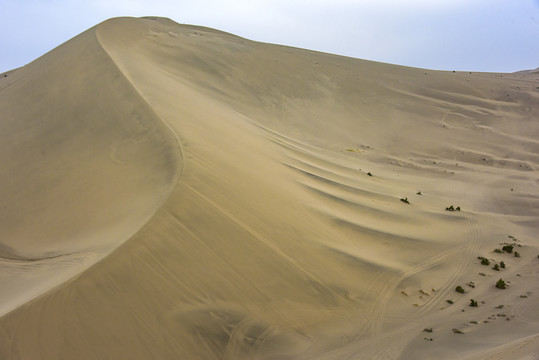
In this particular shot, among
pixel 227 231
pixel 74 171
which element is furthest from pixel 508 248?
pixel 74 171

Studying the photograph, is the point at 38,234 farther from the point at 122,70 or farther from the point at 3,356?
the point at 122,70

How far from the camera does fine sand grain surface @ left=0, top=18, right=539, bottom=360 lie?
6.82 m

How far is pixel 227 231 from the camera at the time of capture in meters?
8.52

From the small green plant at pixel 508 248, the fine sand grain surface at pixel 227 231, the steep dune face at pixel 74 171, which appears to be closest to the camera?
the fine sand grain surface at pixel 227 231

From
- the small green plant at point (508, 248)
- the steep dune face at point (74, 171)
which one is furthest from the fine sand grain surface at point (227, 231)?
the small green plant at point (508, 248)

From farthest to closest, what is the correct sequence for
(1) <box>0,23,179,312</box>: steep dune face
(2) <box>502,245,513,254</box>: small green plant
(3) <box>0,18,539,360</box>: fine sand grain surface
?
(2) <box>502,245,513,254</box>: small green plant < (1) <box>0,23,179,312</box>: steep dune face < (3) <box>0,18,539,360</box>: fine sand grain surface

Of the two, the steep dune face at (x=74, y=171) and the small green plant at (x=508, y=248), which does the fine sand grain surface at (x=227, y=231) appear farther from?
the small green plant at (x=508, y=248)

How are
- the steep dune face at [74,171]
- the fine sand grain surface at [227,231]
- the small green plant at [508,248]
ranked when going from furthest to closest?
the small green plant at [508,248]
the steep dune face at [74,171]
the fine sand grain surface at [227,231]

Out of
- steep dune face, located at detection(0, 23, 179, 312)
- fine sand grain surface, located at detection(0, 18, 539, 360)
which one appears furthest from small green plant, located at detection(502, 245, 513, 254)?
steep dune face, located at detection(0, 23, 179, 312)

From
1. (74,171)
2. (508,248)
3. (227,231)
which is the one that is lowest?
(227,231)

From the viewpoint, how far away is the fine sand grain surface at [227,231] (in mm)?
6824

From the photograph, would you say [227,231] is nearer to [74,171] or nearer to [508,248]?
[74,171]

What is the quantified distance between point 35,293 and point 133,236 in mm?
1548

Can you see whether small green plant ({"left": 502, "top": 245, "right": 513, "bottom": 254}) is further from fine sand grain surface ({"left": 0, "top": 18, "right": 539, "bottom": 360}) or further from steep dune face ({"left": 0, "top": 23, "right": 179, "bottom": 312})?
steep dune face ({"left": 0, "top": 23, "right": 179, "bottom": 312})
